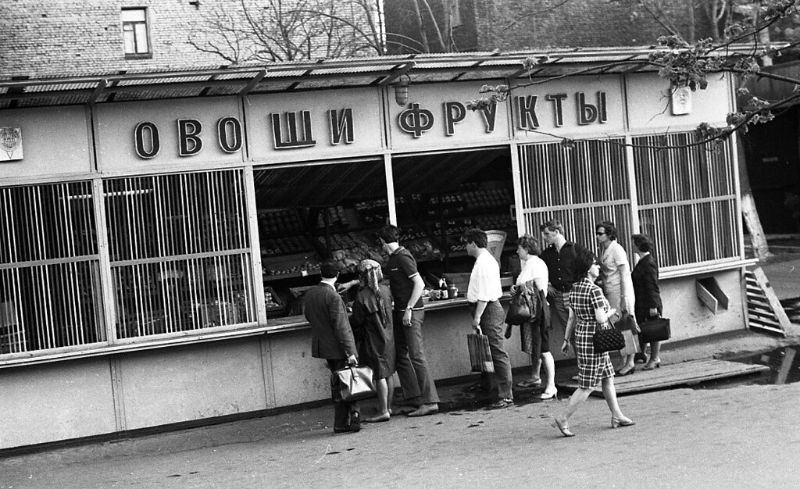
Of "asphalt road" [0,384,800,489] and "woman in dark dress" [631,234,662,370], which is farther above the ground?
"woman in dark dress" [631,234,662,370]

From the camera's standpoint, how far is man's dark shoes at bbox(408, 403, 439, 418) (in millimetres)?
10462

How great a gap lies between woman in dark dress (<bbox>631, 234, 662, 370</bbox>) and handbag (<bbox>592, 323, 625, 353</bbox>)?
10.4ft

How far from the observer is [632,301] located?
11.5 meters

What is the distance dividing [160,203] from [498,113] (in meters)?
4.08

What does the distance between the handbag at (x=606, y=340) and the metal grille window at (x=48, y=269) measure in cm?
493

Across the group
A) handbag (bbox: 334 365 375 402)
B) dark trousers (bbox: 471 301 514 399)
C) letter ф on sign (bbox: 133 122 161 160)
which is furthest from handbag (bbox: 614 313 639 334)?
letter ф on sign (bbox: 133 122 161 160)

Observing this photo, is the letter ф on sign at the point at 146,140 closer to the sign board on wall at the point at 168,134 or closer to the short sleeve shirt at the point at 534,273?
the sign board on wall at the point at 168,134

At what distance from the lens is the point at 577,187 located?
41.7 ft

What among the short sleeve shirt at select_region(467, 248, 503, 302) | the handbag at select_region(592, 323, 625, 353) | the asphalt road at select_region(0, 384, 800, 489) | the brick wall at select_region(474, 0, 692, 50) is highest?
the brick wall at select_region(474, 0, 692, 50)

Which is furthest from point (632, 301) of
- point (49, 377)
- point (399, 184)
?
point (49, 377)

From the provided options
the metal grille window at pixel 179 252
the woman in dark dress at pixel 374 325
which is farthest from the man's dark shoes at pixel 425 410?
the metal grille window at pixel 179 252

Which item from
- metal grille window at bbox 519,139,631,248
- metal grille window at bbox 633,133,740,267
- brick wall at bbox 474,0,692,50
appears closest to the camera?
metal grille window at bbox 519,139,631,248

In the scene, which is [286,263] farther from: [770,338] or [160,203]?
[770,338]

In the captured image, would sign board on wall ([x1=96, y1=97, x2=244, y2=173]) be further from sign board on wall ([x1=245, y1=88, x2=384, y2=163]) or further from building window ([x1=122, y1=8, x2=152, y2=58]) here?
building window ([x1=122, y1=8, x2=152, y2=58])
